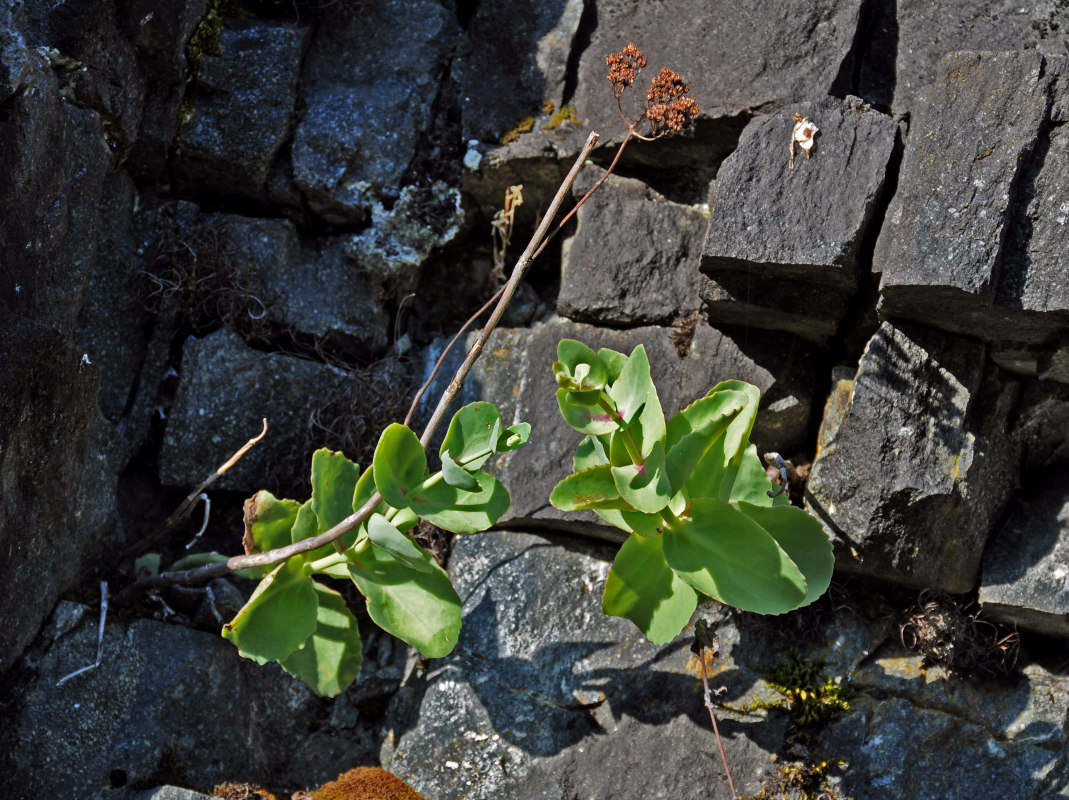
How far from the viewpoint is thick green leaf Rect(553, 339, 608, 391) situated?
2.42 meters

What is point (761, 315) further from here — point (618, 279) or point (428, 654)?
point (428, 654)

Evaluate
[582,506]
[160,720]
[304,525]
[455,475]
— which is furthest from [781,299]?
[160,720]

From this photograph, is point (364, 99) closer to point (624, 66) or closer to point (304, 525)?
point (624, 66)

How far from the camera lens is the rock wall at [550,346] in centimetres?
262

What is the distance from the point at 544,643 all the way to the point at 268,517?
2.98 ft

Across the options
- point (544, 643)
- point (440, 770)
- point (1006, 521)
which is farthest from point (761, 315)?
point (440, 770)

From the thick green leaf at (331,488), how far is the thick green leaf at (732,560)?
2.90 feet

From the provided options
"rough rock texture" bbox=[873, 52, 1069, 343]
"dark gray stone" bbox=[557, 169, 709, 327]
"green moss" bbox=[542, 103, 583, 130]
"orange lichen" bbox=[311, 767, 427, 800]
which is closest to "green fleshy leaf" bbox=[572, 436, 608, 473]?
"dark gray stone" bbox=[557, 169, 709, 327]

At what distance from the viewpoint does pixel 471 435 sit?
7.80 ft

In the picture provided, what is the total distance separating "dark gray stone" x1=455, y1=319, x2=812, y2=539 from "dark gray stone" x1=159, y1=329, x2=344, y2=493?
665 mm

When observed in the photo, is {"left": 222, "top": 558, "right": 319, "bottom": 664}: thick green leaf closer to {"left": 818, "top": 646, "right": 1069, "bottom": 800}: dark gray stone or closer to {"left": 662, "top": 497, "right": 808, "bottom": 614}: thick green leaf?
{"left": 662, "top": 497, "right": 808, "bottom": 614}: thick green leaf

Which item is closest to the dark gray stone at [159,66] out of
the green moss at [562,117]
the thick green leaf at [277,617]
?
the green moss at [562,117]

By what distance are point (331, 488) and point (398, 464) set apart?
33 cm

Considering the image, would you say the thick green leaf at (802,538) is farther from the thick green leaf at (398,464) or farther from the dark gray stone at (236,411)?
the dark gray stone at (236,411)
